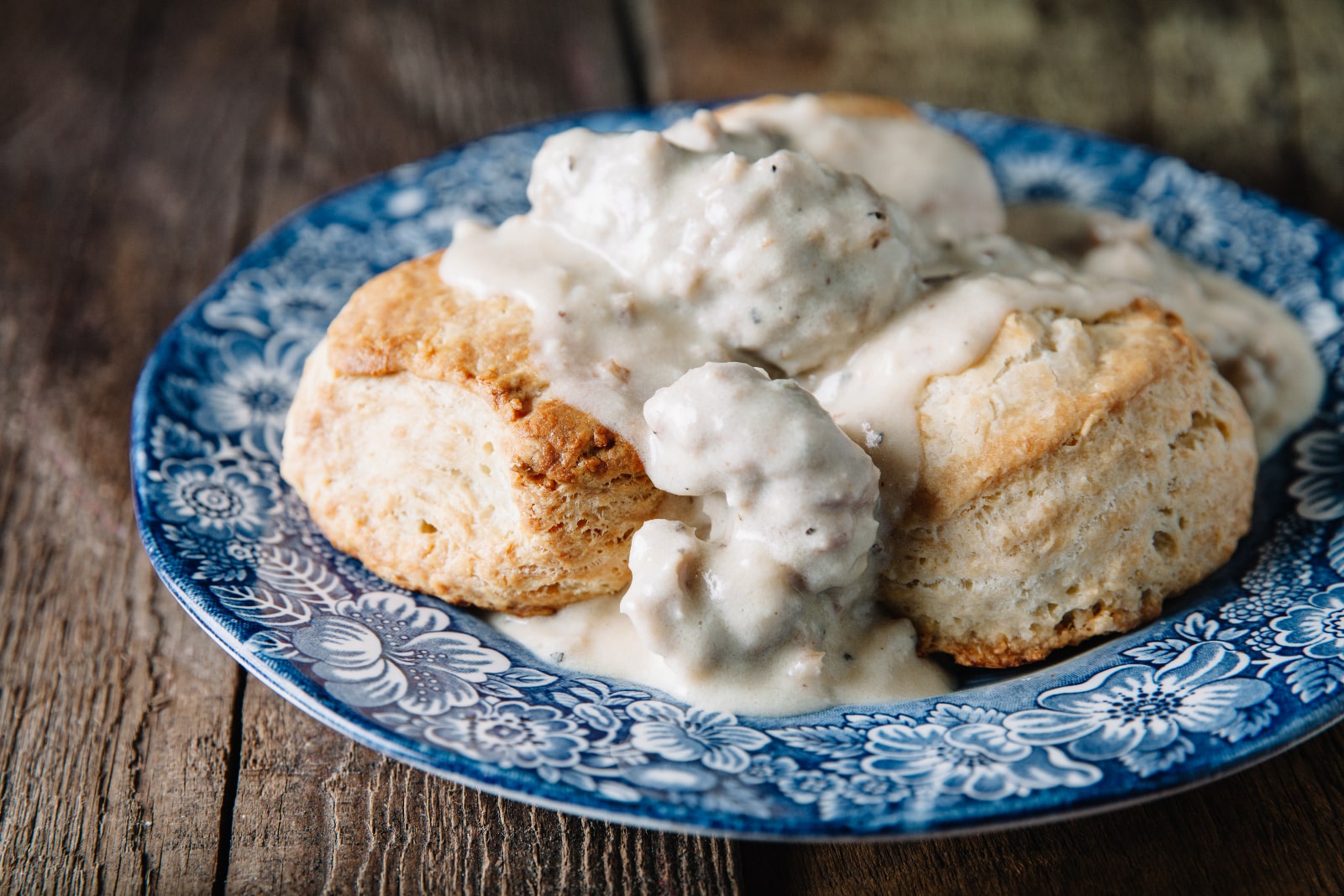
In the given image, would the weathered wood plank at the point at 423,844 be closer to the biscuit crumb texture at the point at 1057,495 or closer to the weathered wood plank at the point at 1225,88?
the biscuit crumb texture at the point at 1057,495

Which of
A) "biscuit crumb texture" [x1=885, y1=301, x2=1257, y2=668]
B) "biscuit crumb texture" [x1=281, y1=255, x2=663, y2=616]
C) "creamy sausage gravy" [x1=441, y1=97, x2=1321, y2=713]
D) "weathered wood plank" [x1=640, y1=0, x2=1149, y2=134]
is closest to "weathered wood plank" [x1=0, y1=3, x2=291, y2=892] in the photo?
"biscuit crumb texture" [x1=281, y1=255, x2=663, y2=616]

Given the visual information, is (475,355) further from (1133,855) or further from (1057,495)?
(1133,855)

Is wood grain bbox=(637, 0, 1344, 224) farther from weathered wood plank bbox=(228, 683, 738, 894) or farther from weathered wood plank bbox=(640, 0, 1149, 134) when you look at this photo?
weathered wood plank bbox=(228, 683, 738, 894)

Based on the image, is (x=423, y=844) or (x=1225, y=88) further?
(x=1225, y=88)

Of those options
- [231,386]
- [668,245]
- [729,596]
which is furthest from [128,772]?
[668,245]

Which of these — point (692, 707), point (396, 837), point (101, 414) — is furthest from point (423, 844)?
point (101, 414)

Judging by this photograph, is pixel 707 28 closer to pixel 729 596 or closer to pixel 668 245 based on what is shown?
pixel 668 245
